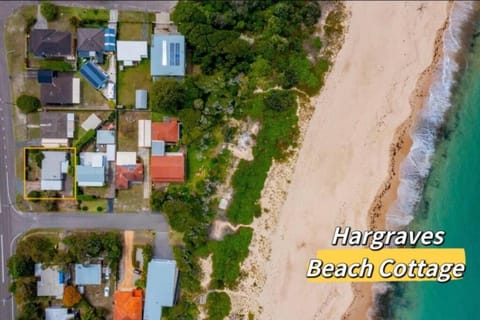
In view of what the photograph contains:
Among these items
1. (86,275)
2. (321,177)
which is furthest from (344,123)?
(86,275)

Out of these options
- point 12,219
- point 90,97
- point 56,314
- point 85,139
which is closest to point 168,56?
point 90,97

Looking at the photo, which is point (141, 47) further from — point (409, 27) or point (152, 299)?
point (409, 27)

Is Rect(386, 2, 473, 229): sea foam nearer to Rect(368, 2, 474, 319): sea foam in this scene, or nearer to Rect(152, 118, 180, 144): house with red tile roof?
Rect(368, 2, 474, 319): sea foam

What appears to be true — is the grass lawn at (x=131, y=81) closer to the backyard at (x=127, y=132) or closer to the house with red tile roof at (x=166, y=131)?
the backyard at (x=127, y=132)

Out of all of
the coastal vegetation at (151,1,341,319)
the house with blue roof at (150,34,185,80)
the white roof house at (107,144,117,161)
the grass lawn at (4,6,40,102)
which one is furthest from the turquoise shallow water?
the grass lawn at (4,6,40,102)

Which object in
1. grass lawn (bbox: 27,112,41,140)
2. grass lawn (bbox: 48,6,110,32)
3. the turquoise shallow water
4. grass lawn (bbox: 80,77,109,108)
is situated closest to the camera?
grass lawn (bbox: 27,112,41,140)

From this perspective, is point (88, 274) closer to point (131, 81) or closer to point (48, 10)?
point (131, 81)
